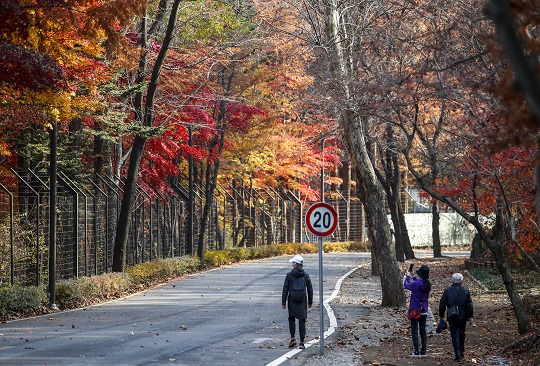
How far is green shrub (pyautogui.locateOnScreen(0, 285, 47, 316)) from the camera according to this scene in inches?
792

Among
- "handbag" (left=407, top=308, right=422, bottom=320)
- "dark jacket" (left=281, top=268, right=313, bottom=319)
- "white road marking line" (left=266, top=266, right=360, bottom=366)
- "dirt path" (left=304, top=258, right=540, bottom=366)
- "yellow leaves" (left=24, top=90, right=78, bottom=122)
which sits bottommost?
"dirt path" (left=304, top=258, right=540, bottom=366)

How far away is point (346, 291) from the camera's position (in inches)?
1104

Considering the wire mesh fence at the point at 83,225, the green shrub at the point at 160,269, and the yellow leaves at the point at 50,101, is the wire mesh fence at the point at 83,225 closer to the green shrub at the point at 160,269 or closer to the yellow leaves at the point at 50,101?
the green shrub at the point at 160,269

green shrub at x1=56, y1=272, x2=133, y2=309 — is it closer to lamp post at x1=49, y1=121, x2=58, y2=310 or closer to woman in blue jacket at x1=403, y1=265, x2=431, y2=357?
lamp post at x1=49, y1=121, x2=58, y2=310

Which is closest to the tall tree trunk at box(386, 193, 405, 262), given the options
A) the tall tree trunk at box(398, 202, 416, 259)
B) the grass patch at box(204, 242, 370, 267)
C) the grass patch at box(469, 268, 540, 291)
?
the tall tree trunk at box(398, 202, 416, 259)

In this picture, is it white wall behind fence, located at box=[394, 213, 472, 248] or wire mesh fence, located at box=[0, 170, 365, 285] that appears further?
white wall behind fence, located at box=[394, 213, 472, 248]

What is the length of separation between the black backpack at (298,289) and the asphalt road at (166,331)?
2.94ft

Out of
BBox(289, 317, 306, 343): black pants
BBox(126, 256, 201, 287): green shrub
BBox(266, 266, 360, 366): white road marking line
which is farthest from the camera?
BBox(126, 256, 201, 287): green shrub

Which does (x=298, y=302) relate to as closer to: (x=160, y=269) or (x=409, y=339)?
(x=409, y=339)

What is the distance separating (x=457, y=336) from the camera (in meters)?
14.7

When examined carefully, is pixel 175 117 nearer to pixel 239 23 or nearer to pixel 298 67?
pixel 239 23

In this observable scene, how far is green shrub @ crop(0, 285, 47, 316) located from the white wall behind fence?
158 ft

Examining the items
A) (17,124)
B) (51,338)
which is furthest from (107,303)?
(51,338)

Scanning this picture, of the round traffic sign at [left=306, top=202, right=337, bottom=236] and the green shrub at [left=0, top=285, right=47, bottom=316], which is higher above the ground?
the round traffic sign at [left=306, top=202, right=337, bottom=236]
